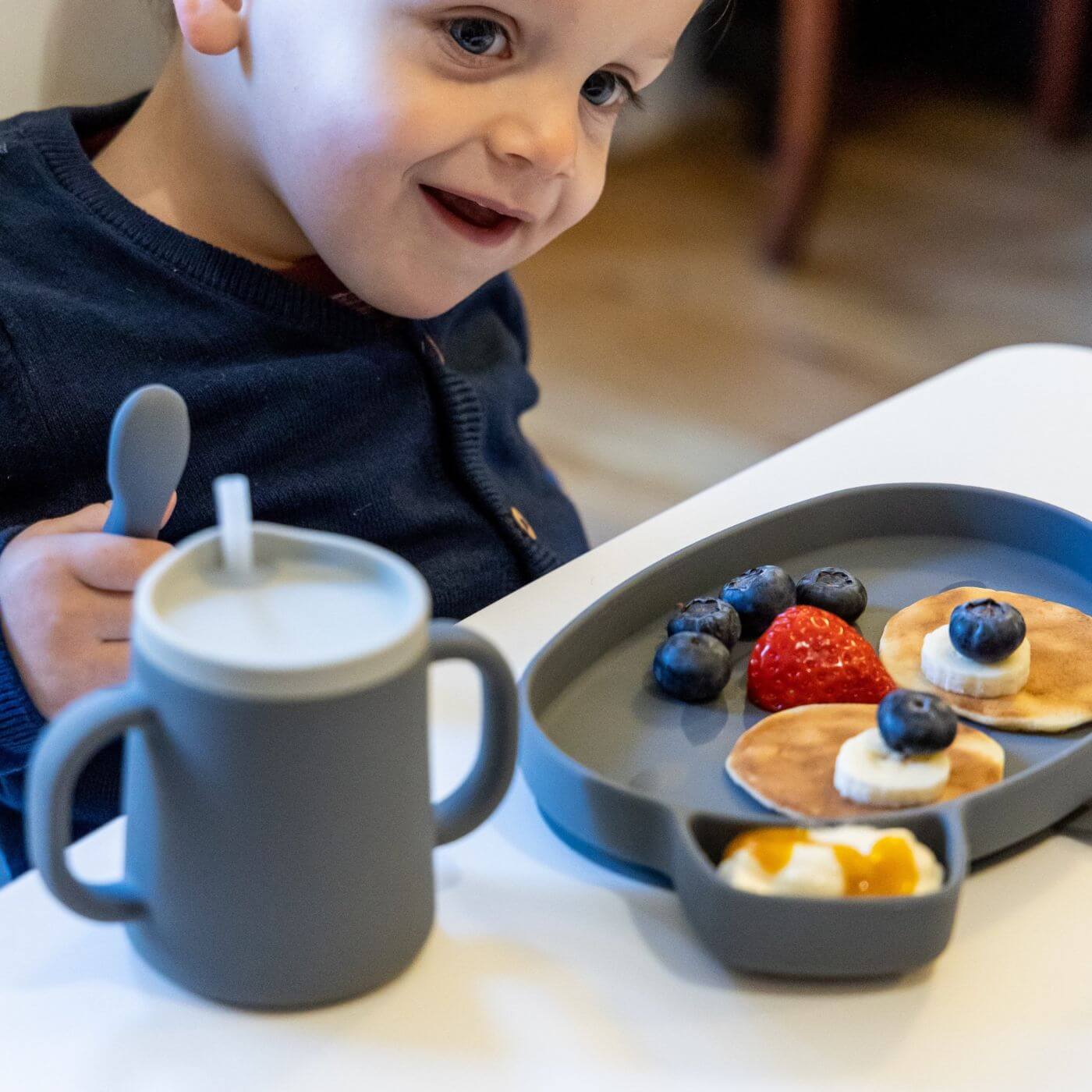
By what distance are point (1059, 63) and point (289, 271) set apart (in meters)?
A: 3.01

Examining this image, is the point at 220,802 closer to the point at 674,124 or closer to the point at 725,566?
the point at 725,566

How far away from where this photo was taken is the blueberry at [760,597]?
0.69 meters

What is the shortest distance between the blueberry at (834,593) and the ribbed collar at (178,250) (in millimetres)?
372

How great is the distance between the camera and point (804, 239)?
9.89ft

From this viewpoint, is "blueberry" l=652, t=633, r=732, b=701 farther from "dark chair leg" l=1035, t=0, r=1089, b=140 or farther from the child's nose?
"dark chair leg" l=1035, t=0, r=1089, b=140

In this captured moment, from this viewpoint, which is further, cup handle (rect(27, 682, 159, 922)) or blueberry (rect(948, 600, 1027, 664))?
blueberry (rect(948, 600, 1027, 664))

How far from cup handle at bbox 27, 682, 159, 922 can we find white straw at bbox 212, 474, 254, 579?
48mm

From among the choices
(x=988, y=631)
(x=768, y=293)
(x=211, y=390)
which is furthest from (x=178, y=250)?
(x=768, y=293)

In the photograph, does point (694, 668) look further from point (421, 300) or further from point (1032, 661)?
point (421, 300)

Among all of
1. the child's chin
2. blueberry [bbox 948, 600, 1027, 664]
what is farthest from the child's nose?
blueberry [bbox 948, 600, 1027, 664]

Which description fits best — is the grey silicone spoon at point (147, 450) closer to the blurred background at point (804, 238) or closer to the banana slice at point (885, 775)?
the banana slice at point (885, 775)

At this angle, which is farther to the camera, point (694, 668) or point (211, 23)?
point (211, 23)

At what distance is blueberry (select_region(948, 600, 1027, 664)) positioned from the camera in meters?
0.61

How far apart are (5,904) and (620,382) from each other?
1976mm
